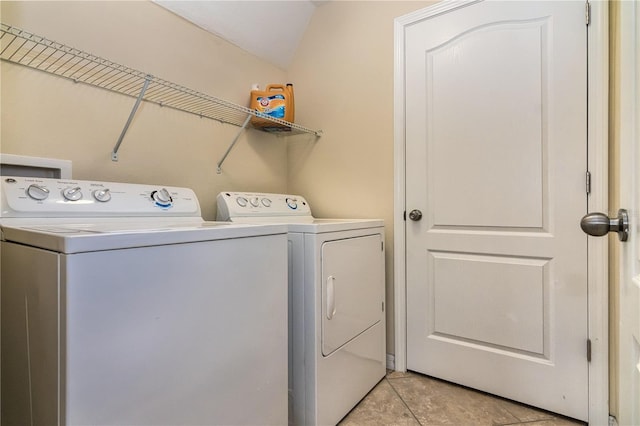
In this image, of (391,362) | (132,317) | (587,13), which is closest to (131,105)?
(132,317)

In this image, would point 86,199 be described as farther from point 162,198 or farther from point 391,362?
point 391,362

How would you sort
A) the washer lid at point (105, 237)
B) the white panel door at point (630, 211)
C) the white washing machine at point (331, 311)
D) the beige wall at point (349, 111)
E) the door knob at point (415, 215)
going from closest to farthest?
1. the white panel door at point (630, 211)
2. the washer lid at point (105, 237)
3. the white washing machine at point (331, 311)
4. the door knob at point (415, 215)
5. the beige wall at point (349, 111)

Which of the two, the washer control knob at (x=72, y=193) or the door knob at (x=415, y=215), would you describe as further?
the door knob at (x=415, y=215)

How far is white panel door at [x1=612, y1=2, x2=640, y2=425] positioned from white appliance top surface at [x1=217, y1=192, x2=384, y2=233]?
0.97 m

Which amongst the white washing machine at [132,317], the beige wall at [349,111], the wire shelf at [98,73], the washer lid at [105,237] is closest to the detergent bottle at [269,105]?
the wire shelf at [98,73]

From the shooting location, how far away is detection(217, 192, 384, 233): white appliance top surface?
1.67m

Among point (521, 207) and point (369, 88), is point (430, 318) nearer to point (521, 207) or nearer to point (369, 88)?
point (521, 207)

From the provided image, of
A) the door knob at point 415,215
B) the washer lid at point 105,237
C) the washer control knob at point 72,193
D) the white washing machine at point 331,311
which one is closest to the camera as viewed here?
the washer lid at point 105,237

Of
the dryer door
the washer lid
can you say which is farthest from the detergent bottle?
the washer lid

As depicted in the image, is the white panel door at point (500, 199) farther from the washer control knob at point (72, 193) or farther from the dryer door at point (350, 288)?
the washer control knob at point (72, 193)

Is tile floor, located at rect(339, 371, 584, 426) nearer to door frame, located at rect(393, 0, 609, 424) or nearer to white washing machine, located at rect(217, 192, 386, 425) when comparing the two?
white washing machine, located at rect(217, 192, 386, 425)

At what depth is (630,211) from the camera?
0.62 m

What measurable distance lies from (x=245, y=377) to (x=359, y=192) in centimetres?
133

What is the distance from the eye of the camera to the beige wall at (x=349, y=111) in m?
1.97
